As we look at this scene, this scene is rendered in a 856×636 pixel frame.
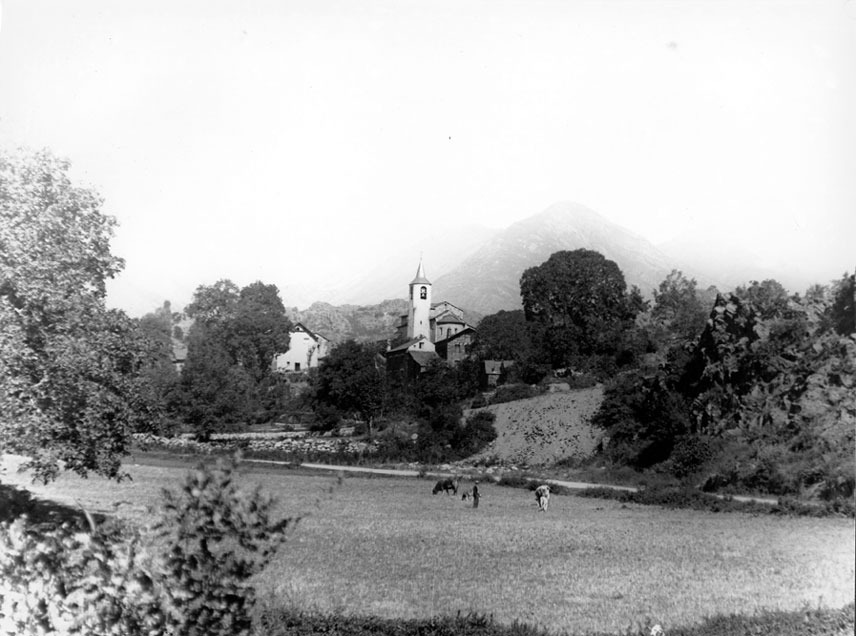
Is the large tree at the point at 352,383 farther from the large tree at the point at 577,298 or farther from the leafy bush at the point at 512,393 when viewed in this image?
the large tree at the point at 577,298

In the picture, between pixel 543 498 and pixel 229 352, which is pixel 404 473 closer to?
pixel 543 498

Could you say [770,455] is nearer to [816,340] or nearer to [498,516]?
[816,340]

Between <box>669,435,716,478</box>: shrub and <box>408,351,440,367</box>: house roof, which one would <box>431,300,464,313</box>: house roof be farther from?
<box>669,435,716,478</box>: shrub

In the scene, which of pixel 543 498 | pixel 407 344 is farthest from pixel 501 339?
pixel 543 498

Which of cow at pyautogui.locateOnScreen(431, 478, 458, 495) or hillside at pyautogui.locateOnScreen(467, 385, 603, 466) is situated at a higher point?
hillside at pyautogui.locateOnScreen(467, 385, 603, 466)

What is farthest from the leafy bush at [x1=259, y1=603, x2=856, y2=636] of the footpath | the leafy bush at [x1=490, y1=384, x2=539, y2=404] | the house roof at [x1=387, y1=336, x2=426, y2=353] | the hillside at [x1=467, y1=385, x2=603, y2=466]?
the house roof at [x1=387, y1=336, x2=426, y2=353]

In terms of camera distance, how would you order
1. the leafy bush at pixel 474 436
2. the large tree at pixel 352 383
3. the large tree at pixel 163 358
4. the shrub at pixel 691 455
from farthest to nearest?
the leafy bush at pixel 474 436 → the large tree at pixel 352 383 → the shrub at pixel 691 455 → the large tree at pixel 163 358

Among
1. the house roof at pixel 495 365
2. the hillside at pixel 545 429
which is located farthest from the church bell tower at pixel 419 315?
the hillside at pixel 545 429
